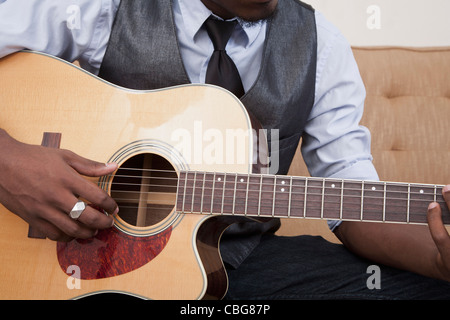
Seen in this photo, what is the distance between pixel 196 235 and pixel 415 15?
1.56 meters

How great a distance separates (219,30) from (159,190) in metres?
0.46

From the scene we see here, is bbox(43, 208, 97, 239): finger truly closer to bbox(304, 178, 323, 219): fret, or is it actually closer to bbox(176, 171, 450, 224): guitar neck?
bbox(176, 171, 450, 224): guitar neck

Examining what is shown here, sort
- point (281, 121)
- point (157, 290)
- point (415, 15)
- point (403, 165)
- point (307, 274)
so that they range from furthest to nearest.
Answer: point (415, 15) < point (403, 165) < point (281, 121) < point (307, 274) < point (157, 290)

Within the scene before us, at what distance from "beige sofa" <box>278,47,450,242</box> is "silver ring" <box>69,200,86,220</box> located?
0.95 metres

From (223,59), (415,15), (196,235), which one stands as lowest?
(196,235)

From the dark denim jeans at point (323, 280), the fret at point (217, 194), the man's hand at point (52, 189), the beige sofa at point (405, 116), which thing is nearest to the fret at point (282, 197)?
the fret at point (217, 194)

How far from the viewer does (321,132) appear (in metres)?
1.18

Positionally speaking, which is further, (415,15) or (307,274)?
(415,15)

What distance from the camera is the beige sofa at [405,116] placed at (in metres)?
1.62

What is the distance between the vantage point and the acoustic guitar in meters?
0.82

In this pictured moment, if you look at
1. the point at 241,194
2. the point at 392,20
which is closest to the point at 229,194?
the point at 241,194

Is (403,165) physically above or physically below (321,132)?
below

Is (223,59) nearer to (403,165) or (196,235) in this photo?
(196,235)
